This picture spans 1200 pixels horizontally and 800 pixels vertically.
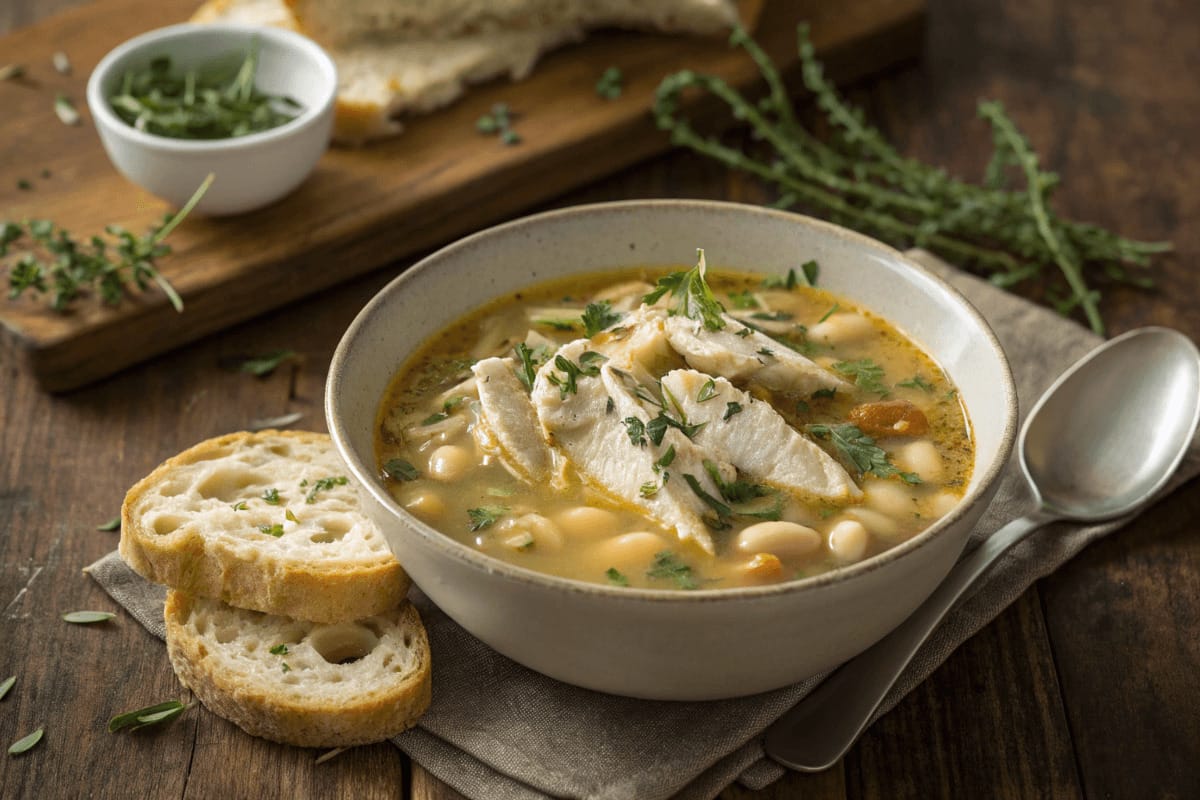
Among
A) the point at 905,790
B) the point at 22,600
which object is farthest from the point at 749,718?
the point at 22,600

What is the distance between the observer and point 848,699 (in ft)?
8.71

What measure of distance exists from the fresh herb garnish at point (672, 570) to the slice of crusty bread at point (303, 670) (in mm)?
518

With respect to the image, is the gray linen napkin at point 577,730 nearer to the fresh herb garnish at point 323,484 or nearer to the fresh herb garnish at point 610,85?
the fresh herb garnish at point 323,484

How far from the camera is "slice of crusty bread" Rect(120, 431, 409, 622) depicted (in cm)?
276

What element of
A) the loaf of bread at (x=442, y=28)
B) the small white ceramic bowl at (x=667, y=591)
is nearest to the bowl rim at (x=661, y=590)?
the small white ceramic bowl at (x=667, y=591)

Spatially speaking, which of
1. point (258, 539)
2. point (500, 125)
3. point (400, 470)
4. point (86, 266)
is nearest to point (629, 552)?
point (400, 470)

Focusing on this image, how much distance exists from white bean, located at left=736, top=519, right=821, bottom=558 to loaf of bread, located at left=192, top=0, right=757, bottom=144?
2554mm

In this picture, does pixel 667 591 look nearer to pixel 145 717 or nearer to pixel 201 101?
pixel 145 717

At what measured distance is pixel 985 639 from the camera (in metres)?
2.96

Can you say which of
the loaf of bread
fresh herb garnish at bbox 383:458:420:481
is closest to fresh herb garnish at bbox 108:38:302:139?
the loaf of bread

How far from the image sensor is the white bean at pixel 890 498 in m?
2.78

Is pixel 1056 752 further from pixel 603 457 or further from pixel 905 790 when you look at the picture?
pixel 603 457

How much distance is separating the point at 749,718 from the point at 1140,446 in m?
1.37

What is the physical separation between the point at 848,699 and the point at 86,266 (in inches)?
100
